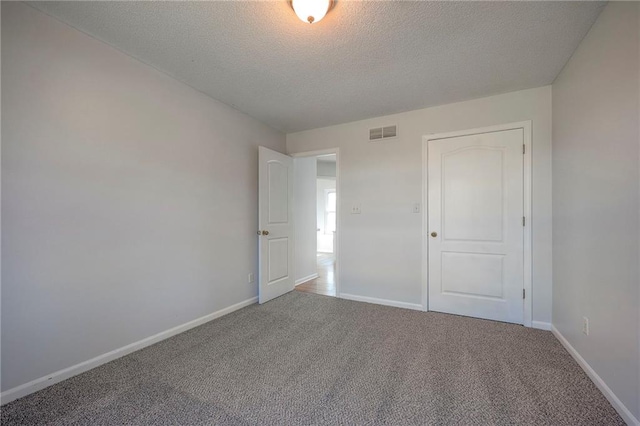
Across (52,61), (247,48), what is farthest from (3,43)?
(247,48)

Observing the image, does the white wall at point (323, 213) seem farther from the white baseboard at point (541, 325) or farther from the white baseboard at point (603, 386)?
the white baseboard at point (603, 386)

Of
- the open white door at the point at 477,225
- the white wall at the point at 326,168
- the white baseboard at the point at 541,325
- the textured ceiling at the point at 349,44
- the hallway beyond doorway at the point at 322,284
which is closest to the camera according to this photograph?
the textured ceiling at the point at 349,44

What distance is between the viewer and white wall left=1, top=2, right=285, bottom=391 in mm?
1594

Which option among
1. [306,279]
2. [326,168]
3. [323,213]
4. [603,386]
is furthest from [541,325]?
[323,213]

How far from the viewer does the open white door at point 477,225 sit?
2713mm

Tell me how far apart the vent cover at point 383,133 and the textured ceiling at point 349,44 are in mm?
501

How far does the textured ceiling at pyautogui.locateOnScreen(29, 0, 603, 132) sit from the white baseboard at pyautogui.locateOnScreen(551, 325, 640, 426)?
2329mm

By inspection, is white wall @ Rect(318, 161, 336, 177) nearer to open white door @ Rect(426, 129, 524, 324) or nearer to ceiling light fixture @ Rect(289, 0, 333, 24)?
open white door @ Rect(426, 129, 524, 324)

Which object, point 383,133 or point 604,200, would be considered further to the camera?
point 383,133

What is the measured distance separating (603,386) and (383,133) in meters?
2.89

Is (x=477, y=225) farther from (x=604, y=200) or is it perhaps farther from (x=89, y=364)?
(x=89, y=364)

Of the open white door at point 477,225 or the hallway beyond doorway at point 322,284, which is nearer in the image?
the open white door at point 477,225

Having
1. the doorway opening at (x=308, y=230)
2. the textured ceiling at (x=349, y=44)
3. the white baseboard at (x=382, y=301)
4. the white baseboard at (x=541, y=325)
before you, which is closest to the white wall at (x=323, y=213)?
the doorway opening at (x=308, y=230)

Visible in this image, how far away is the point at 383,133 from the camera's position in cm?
337
